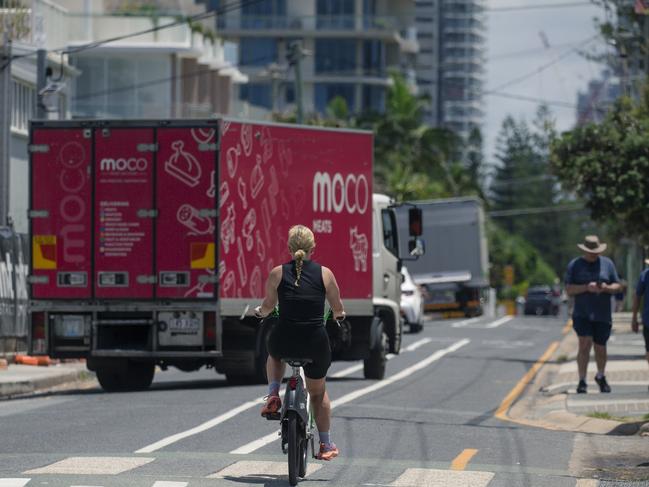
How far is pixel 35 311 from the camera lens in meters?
20.8

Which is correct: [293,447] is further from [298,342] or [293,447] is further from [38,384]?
[38,384]

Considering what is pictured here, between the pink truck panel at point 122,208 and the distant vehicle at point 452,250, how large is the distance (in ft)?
94.2

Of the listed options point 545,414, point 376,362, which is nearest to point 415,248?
point 376,362

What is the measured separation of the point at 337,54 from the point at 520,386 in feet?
259

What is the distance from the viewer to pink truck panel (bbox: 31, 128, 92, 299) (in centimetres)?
2077

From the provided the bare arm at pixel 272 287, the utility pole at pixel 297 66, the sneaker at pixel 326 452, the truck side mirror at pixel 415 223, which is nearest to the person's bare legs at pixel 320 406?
the sneaker at pixel 326 452

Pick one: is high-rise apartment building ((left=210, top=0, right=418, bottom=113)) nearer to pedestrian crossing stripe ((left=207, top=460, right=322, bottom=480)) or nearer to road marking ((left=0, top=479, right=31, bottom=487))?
pedestrian crossing stripe ((left=207, top=460, right=322, bottom=480))

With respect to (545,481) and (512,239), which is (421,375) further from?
(512,239)

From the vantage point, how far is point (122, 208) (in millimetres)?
20719

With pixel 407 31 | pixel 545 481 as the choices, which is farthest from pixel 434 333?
pixel 407 31

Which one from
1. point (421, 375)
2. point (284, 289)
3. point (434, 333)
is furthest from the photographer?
point (434, 333)

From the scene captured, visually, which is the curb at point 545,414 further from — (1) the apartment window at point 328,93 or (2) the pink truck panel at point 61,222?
(1) the apartment window at point 328,93

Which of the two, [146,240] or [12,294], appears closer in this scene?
[146,240]

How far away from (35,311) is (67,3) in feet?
132
